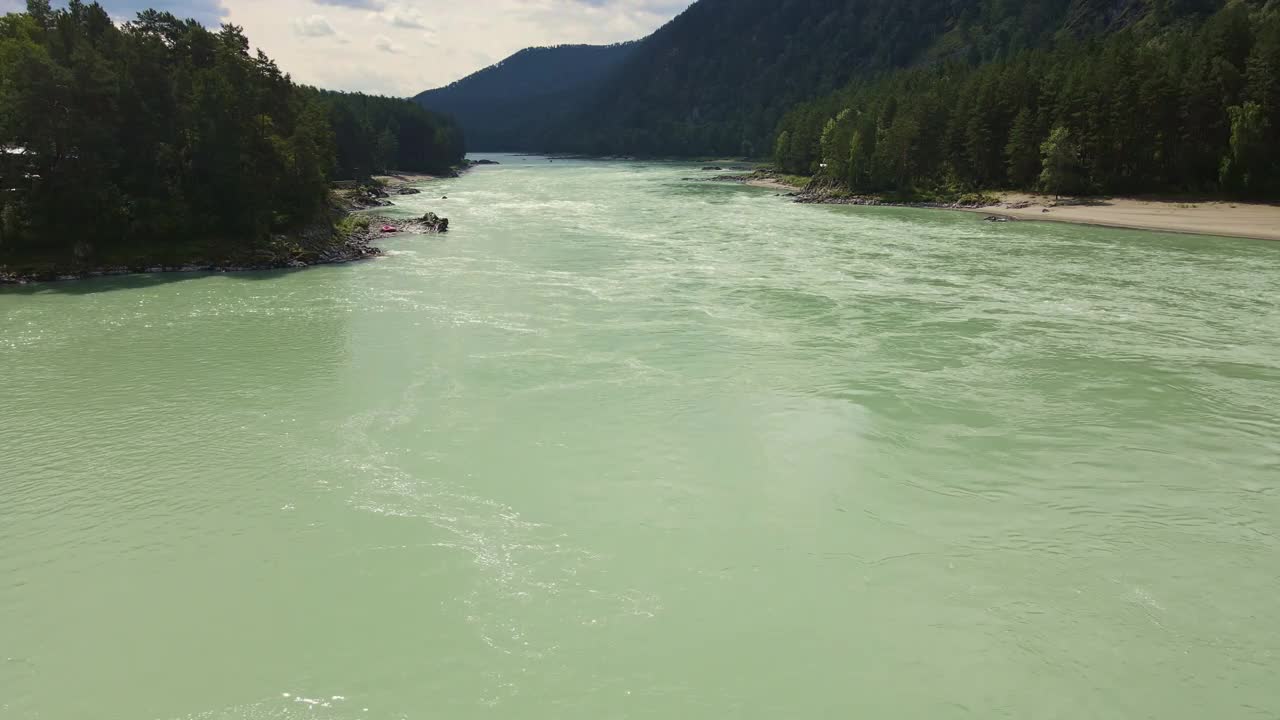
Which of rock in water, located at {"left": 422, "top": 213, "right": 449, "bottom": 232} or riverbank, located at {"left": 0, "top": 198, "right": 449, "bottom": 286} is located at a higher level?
rock in water, located at {"left": 422, "top": 213, "right": 449, "bottom": 232}

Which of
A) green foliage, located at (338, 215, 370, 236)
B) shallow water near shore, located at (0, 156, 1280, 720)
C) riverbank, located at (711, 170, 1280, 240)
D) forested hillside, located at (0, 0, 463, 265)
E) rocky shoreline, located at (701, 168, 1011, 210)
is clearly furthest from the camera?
rocky shoreline, located at (701, 168, 1011, 210)

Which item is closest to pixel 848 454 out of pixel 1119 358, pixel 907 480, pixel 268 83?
pixel 907 480

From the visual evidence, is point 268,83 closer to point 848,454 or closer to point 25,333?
point 25,333

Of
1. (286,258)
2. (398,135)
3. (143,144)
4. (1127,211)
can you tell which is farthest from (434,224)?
(398,135)

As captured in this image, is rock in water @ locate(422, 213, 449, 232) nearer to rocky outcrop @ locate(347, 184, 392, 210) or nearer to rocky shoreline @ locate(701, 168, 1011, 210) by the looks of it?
rocky outcrop @ locate(347, 184, 392, 210)

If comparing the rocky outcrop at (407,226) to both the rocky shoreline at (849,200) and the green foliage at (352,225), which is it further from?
the rocky shoreline at (849,200)

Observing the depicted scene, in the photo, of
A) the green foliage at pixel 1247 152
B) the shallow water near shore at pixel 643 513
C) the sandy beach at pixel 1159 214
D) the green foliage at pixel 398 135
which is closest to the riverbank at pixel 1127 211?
the sandy beach at pixel 1159 214

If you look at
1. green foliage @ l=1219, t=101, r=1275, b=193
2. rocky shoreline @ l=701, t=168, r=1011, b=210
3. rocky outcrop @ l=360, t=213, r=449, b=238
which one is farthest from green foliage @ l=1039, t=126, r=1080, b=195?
rocky outcrop @ l=360, t=213, r=449, b=238
